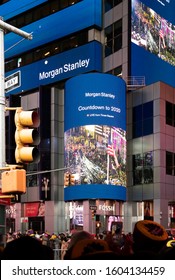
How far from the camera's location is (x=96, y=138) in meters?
50.3

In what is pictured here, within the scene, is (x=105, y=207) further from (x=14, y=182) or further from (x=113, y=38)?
(x=14, y=182)

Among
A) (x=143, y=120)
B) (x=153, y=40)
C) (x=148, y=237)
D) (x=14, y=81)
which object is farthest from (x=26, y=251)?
(x=153, y=40)

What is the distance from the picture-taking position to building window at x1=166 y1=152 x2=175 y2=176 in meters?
50.8

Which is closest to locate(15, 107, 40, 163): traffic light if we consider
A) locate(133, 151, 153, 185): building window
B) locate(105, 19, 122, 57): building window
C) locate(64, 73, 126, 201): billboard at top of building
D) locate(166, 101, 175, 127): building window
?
locate(64, 73, 126, 201): billboard at top of building

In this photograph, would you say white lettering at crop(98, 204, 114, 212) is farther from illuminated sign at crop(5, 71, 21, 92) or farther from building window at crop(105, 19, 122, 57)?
illuminated sign at crop(5, 71, 21, 92)

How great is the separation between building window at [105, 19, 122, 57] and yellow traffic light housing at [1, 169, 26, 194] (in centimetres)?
4982

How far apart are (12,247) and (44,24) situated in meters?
63.5

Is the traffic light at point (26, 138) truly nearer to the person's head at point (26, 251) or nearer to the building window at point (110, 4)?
the person's head at point (26, 251)

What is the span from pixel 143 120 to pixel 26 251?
165 feet

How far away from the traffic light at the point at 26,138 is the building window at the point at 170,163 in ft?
141

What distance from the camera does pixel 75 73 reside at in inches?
2389

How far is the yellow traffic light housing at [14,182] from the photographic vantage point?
26.8 feet
